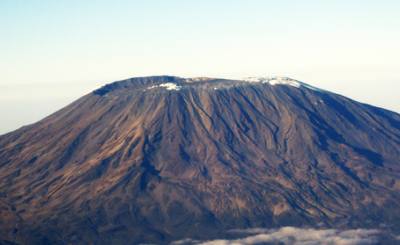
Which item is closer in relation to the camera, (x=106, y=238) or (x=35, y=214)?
(x=106, y=238)

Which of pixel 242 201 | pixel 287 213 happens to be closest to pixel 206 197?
pixel 242 201

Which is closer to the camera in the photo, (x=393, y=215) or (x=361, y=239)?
(x=361, y=239)

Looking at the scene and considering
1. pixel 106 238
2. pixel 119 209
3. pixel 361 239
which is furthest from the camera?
pixel 119 209

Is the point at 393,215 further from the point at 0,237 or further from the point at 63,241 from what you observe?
the point at 0,237

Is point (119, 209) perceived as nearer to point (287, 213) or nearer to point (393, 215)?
point (287, 213)

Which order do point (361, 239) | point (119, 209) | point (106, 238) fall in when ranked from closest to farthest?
point (361, 239), point (106, 238), point (119, 209)

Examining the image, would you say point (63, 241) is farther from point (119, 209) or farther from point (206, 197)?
point (206, 197)

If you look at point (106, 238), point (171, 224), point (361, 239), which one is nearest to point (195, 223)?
point (171, 224)
